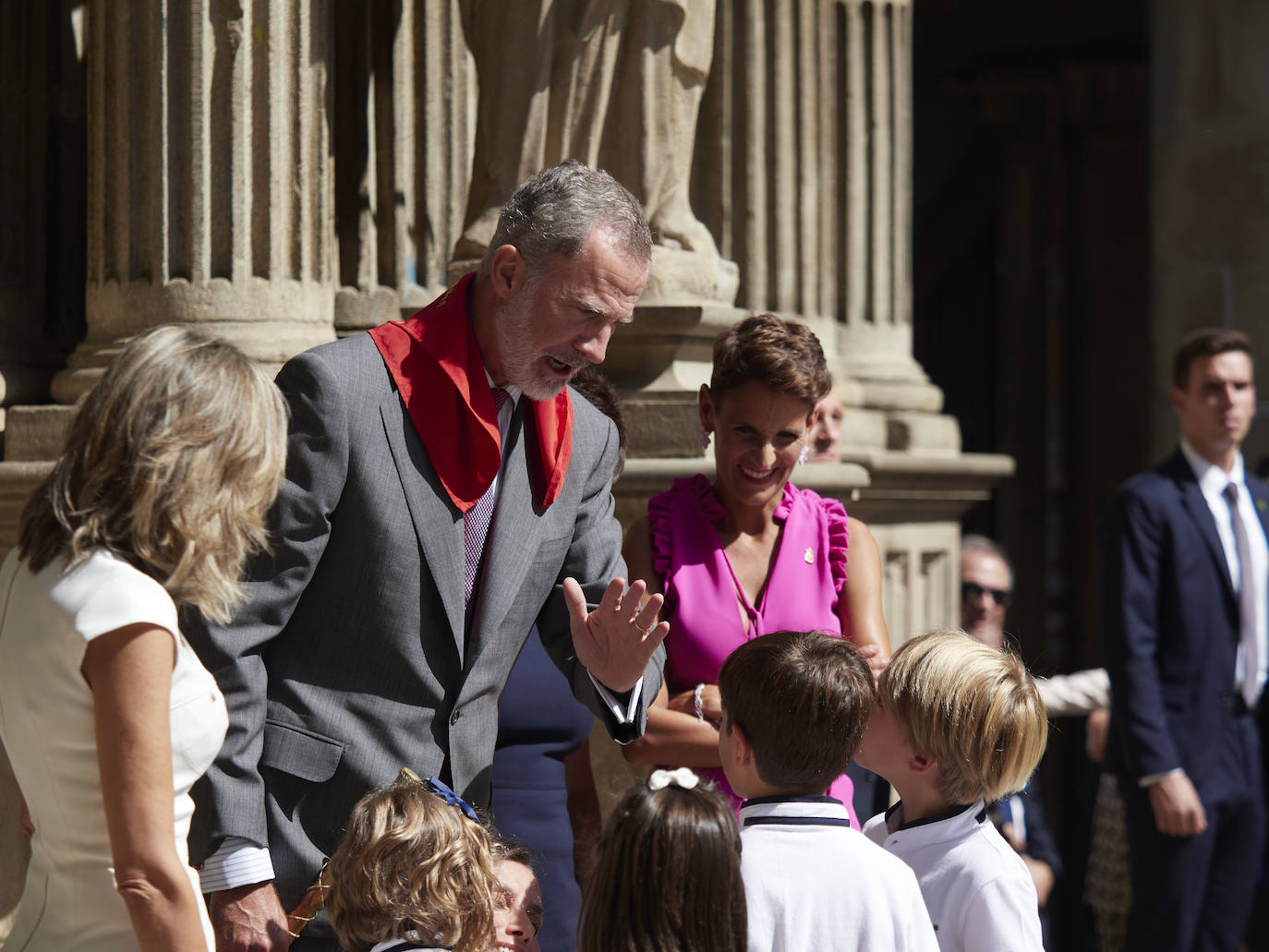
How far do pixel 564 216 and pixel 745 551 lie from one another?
83cm

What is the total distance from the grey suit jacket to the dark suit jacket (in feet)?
8.86

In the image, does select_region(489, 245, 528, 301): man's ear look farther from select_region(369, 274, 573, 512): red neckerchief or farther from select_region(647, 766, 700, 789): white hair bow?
select_region(647, 766, 700, 789): white hair bow

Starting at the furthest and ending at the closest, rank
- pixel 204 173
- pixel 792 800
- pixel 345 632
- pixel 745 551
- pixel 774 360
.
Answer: pixel 204 173
pixel 745 551
pixel 774 360
pixel 345 632
pixel 792 800

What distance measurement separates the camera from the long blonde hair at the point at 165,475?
74.3 inches

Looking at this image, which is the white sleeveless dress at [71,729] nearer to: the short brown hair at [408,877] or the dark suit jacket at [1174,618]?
the short brown hair at [408,877]

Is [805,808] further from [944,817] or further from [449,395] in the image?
[449,395]

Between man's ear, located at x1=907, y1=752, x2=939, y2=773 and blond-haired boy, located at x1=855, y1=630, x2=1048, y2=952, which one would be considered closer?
blond-haired boy, located at x1=855, y1=630, x2=1048, y2=952

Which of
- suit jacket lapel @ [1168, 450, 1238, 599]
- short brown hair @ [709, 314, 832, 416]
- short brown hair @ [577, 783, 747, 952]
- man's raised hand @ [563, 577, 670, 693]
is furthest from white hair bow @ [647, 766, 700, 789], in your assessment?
suit jacket lapel @ [1168, 450, 1238, 599]

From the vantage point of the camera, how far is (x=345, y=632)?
2.42 m

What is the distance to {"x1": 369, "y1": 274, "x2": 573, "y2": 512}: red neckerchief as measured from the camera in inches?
98.1

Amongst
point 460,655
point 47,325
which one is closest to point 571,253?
point 460,655

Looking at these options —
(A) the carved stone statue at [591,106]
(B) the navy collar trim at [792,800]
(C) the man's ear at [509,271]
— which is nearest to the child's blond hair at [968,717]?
(B) the navy collar trim at [792,800]

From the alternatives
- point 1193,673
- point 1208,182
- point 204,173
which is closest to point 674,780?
point 204,173

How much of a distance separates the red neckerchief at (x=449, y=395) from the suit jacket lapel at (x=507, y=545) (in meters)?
0.06
